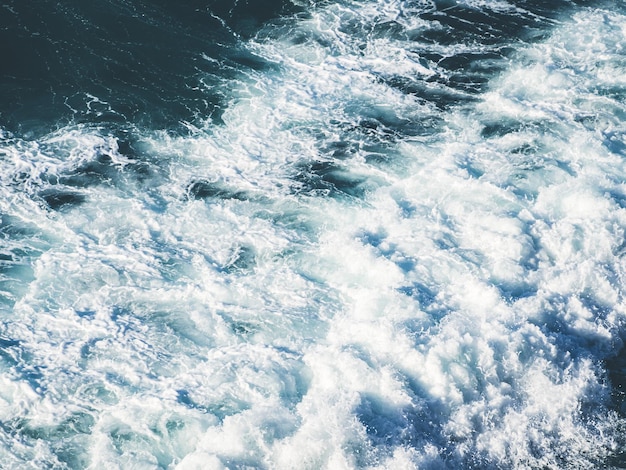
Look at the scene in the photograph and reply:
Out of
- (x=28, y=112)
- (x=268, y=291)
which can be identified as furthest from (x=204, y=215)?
(x=28, y=112)

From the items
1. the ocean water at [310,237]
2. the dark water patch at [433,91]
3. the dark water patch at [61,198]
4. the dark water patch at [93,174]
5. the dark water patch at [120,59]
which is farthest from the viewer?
the dark water patch at [433,91]

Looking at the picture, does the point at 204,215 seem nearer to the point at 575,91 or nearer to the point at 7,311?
the point at 7,311

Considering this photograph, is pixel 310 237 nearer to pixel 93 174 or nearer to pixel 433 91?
pixel 93 174

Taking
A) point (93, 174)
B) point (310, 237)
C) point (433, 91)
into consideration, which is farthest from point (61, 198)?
point (433, 91)

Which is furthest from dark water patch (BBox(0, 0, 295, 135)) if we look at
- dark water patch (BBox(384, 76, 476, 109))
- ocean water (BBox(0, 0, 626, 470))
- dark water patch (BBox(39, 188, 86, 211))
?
dark water patch (BBox(384, 76, 476, 109))

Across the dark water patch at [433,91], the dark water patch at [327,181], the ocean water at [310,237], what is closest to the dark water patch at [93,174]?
the ocean water at [310,237]

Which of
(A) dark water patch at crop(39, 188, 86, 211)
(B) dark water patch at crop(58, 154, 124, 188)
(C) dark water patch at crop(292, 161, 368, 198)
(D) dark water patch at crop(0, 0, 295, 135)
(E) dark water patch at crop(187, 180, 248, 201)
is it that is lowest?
(A) dark water patch at crop(39, 188, 86, 211)

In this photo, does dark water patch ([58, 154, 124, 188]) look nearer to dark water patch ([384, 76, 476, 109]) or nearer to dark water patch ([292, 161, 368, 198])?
dark water patch ([292, 161, 368, 198])

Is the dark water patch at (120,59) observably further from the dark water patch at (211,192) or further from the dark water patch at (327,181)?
the dark water patch at (327,181)
